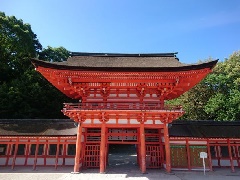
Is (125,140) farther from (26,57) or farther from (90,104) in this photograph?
(26,57)

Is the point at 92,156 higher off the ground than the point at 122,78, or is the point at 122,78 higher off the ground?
the point at 122,78

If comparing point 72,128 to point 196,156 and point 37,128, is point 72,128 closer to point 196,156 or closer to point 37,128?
point 37,128

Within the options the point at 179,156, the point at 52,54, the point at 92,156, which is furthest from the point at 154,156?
the point at 52,54

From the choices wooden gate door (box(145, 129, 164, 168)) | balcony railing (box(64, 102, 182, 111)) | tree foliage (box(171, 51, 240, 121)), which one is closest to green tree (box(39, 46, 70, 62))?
tree foliage (box(171, 51, 240, 121))

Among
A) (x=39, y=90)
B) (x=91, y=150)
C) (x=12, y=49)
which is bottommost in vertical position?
(x=91, y=150)

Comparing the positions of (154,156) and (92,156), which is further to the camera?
(154,156)

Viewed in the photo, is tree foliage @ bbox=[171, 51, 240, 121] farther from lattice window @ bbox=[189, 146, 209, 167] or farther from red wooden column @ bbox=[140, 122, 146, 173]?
red wooden column @ bbox=[140, 122, 146, 173]

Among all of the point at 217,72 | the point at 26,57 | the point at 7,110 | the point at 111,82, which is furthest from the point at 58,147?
the point at 217,72

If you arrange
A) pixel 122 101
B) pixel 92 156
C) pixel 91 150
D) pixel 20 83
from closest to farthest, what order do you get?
pixel 122 101
pixel 92 156
pixel 91 150
pixel 20 83

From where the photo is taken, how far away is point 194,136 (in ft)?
52.7

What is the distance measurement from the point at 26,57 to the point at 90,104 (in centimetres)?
2579

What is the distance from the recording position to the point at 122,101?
15.0m

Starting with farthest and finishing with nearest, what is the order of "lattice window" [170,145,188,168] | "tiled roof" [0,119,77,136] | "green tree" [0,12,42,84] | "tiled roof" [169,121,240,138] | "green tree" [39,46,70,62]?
"green tree" [39,46,70,62] < "green tree" [0,12,42,84] < "tiled roof" [0,119,77,136] < "tiled roof" [169,121,240,138] < "lattice window" [170,145,188,168]

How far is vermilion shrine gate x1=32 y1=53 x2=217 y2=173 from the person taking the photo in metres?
12.9
